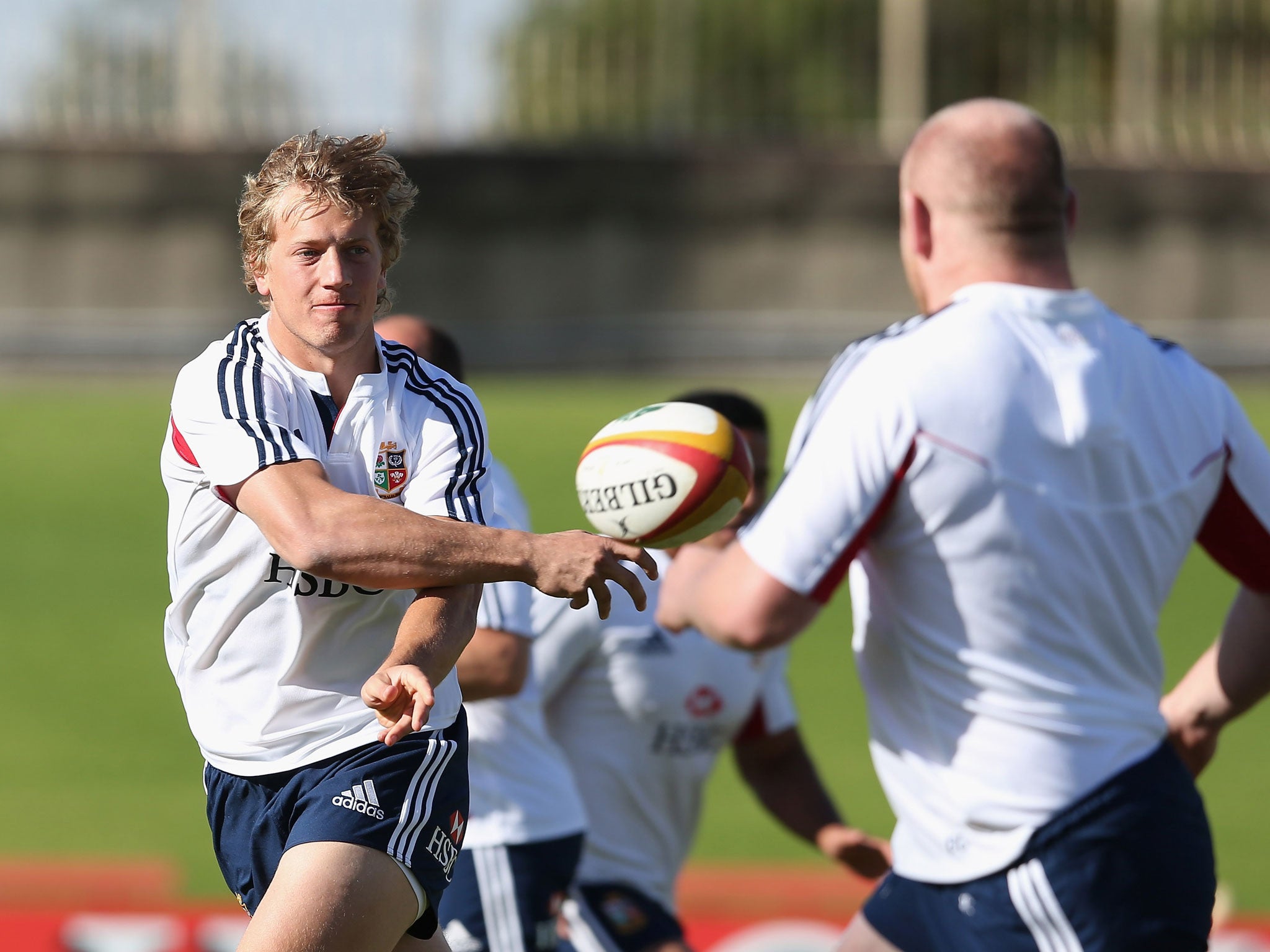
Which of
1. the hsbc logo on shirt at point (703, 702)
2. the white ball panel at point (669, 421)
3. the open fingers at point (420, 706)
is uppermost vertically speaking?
the white ball panel at point (669, 421)

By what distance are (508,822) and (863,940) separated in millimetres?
1180

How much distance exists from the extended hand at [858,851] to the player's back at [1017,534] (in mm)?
1455

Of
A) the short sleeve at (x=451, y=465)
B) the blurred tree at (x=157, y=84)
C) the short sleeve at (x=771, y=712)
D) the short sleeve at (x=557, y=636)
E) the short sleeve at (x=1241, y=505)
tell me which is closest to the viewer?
the short sleeve at (x=451, y=465)

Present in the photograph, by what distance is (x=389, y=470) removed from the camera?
311 centimetres

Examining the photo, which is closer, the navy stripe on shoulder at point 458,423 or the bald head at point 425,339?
the navy stripe on shoulder at point 458,423

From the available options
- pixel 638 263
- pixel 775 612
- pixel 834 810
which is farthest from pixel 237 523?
pixel 638 263

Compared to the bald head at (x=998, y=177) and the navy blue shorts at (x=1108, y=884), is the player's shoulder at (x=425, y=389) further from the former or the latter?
the navy blue shorts at (x=1108, y=884)

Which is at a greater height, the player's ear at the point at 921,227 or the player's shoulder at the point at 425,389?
the player's ear at the point at 921,227

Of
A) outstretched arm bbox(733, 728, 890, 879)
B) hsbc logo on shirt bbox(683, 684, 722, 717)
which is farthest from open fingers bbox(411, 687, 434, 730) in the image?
outstretched arm bbox(733, 728, 890, 879)

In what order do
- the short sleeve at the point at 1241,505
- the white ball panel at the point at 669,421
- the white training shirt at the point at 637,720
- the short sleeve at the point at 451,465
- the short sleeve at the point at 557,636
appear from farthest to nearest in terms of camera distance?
the white training shirt at the point at 637,720 → the short sleeve at the point at 557,636 → the white ball panel at the point at 669,421 → the short sleeve at the point at 1241,505 → the short sleeve at the point at 451,465

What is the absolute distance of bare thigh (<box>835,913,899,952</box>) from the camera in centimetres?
323

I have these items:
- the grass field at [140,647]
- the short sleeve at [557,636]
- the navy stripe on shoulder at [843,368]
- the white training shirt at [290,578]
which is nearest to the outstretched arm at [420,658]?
the white training shirt at [290,578]

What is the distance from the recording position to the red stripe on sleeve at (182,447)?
10.1ft

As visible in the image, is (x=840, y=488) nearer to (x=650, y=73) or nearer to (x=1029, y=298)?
(x=1029, y=298)
